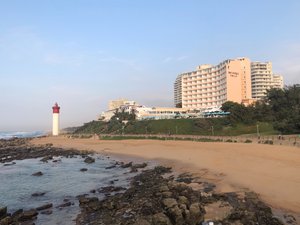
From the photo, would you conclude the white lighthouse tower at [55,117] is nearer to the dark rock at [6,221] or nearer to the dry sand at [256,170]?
the dry sand at [256,170]

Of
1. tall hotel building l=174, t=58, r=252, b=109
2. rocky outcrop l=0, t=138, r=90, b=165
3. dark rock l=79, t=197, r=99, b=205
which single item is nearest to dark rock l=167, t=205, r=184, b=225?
dark rock l=79, t=197, r=99, b=205

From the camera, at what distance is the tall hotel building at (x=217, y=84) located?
10325 cm

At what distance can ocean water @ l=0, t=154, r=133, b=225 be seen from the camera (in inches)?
537

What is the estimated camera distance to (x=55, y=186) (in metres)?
20.1

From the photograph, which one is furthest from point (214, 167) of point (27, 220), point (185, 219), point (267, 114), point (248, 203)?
point (267, 114)

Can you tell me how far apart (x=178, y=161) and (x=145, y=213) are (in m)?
15.5

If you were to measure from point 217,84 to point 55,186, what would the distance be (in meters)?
95.7

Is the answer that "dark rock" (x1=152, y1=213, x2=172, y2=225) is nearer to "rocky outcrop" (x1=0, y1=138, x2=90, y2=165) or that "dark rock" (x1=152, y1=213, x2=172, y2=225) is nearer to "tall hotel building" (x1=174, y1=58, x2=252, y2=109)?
"rocky outcrop" (x1=0, y1=138, x2=90, y2=165)

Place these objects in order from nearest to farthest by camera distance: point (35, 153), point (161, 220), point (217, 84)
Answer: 1. point (161, 220)
2. point (35, 153)
3. point (217, 84)

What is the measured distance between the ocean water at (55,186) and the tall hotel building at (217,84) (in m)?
79.7

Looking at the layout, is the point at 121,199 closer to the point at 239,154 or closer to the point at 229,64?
the point at 239,154

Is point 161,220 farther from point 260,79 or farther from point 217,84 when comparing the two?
point 260,79

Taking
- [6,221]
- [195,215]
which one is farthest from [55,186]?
[195,215]

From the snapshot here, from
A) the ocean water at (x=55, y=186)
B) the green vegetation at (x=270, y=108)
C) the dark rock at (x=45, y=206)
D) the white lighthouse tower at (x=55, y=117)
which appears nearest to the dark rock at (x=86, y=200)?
the ocean water at (x=55, y=186)
